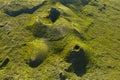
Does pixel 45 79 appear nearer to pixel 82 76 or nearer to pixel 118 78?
pixel 82 76

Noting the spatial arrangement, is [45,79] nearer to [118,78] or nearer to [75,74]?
[75,74]

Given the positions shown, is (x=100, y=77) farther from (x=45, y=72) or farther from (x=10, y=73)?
(x=10, y=73)

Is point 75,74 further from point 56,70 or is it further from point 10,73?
point 10,73

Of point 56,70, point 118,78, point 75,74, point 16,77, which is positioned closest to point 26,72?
point 16,77

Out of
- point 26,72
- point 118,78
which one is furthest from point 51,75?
point 118,78

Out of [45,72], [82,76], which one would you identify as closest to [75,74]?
[82,76]

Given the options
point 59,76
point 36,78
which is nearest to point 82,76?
point 59,76
